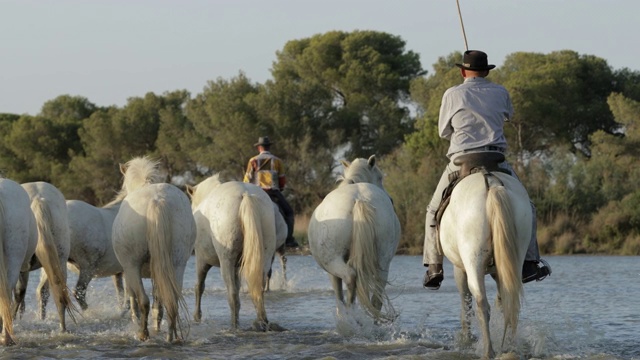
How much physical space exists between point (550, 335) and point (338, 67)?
45302 millimetres

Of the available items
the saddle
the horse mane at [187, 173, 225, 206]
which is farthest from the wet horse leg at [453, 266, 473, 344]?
the horse mane at [187, 173, 225, 206]

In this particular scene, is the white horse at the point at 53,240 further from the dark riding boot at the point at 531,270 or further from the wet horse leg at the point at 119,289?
the dark riding boot at the point at 531,270

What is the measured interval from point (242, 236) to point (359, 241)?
1390 mm

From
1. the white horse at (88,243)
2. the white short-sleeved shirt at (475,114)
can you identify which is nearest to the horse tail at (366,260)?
the white short-sleeved shirt at (475,114)

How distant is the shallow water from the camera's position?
29.9 feet

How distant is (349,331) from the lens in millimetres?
10422

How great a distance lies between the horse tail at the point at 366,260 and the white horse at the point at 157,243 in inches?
65.1

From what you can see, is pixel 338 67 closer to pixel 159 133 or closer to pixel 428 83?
pixel 428 83

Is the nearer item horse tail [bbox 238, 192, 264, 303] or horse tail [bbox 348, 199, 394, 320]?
horse tail [bbox 348, 199, 394, 320]

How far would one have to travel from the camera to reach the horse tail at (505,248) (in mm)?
7867

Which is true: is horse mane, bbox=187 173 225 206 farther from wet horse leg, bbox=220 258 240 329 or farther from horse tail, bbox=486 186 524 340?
horse tail, bbox=486 186 524 340

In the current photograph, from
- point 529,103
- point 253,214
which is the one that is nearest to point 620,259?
point 529,103

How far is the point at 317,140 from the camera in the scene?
47281 millimetres

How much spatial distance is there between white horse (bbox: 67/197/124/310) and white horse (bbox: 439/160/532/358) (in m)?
5.61
